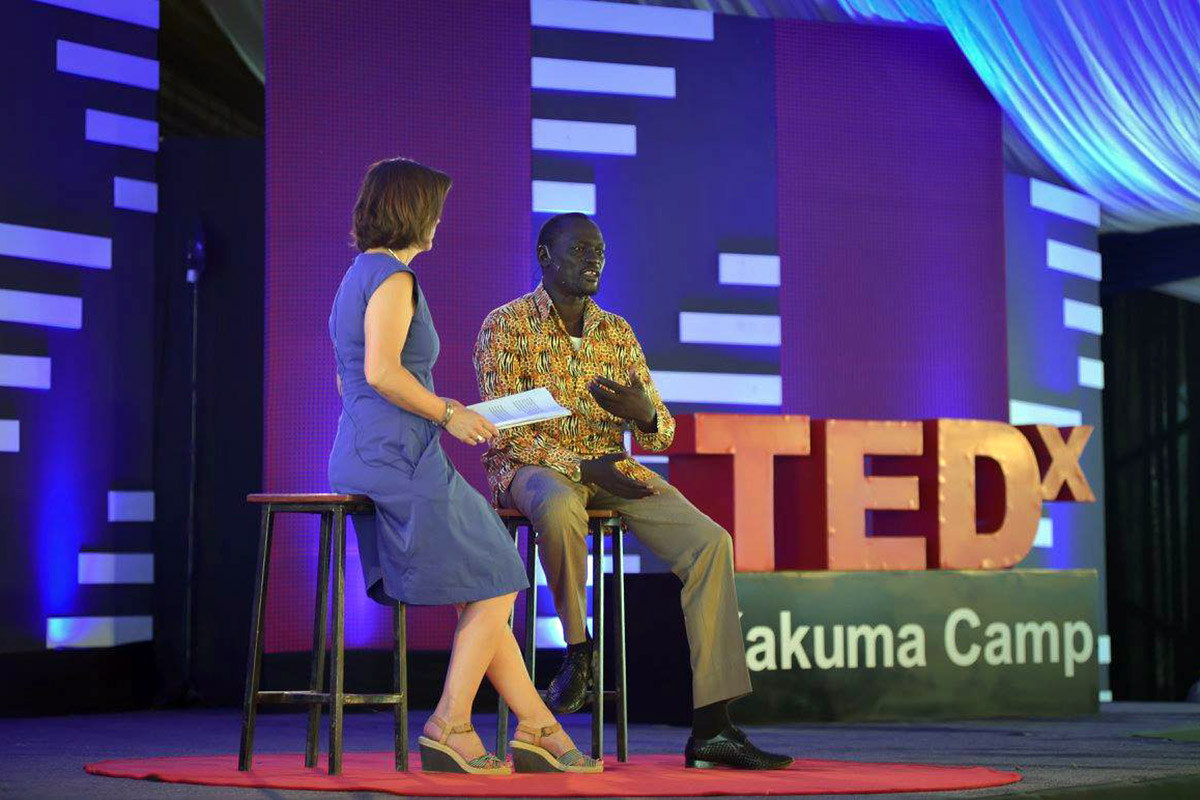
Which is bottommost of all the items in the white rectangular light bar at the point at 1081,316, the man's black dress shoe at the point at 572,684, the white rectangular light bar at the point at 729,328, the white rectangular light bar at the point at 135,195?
the man's black dress shoe at the point at 572,684

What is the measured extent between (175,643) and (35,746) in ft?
7.80

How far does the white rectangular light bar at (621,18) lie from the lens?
680 cm

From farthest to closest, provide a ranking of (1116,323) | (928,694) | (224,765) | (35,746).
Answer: (1116,323) < (928,694) < (35,746) < (224,765)

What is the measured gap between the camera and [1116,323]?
365 inches

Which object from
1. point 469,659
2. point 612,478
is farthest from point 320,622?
point 612,478

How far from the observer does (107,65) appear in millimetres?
6695

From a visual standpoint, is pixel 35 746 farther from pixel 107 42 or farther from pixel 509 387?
pixel 107 42

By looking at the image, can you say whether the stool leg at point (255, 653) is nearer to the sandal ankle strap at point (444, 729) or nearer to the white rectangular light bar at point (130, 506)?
the sandal ankle strap at point (444, 729)

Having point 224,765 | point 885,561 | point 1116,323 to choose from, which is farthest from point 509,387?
point 1116,323

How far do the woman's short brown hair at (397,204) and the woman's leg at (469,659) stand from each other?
78 centimetres

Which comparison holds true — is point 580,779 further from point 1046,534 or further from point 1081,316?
point 1081,316

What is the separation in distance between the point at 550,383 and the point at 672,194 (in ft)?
9.97

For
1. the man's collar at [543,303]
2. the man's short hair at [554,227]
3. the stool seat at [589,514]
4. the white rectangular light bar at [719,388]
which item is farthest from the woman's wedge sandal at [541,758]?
the white rectangular light bar at [719,388]

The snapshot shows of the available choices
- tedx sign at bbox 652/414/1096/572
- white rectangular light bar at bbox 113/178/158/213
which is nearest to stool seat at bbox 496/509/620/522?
tedx sign at bbox 652/414/1096/572
